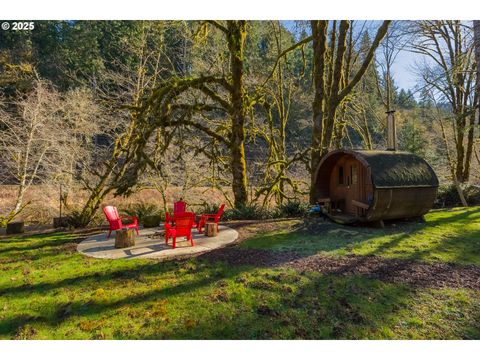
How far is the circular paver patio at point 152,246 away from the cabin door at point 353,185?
4492 mm

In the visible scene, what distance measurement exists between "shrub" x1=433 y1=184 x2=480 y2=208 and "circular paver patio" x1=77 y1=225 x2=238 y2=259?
11.7 metres

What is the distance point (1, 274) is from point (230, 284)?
14.8 feet

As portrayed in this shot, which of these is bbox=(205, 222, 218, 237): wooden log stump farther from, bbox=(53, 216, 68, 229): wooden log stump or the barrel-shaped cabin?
bbox=(53, 216, 68, 229): wooden log stump

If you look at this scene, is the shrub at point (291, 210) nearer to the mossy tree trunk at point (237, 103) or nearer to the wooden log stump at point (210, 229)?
Result: the mossy tree trunk at point (237, 103)

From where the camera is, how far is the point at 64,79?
79.7 ft

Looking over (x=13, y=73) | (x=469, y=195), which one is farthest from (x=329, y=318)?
(x=13, y=73)

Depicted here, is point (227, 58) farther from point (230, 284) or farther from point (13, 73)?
point (230, 284)

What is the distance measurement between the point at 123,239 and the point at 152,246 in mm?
709

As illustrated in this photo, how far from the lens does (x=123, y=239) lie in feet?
23.4

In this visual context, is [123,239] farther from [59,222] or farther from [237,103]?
[237,103]

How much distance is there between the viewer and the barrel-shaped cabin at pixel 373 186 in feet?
28.2

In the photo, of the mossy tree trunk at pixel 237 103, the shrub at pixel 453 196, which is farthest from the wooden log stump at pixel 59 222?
the shrub at pixel 453 196

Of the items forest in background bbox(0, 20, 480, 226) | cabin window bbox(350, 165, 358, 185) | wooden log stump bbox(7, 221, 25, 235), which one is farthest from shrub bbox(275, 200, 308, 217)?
wooden log stump bbox(7, 221, 25, 235)
